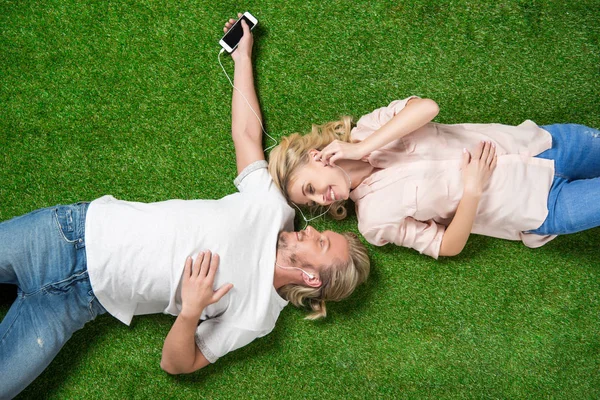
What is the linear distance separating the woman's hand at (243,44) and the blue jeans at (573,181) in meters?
1.82

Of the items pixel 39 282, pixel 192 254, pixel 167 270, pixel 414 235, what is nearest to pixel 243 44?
pixel 192 254

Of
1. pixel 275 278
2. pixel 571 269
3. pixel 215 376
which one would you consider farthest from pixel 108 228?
pixel 571 269

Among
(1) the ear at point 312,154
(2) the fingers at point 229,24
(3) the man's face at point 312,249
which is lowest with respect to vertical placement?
(3) the man's face at point 312,249

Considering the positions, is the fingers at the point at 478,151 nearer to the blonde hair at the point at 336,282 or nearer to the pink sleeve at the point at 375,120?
the pink sleeve at the point at 375,120

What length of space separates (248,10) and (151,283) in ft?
5.81

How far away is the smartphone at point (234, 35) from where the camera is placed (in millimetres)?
2791

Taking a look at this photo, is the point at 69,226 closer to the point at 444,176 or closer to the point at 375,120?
the point at 375,120

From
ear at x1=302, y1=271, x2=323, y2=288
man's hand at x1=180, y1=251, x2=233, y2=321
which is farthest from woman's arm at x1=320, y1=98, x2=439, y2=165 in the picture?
man's hand at x1=180, y1=251, x2=233, y2=321

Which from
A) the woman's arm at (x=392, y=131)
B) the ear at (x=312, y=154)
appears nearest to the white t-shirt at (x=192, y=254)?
the ear at (x=312, y=154)

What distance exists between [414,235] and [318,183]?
0.63 m

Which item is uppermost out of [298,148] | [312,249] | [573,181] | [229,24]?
[229,24]

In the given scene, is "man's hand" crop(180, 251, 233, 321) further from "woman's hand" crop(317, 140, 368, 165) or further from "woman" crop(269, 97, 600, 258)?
"woman's hand" crop(317, 140, 368, 165)

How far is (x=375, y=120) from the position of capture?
2.57m

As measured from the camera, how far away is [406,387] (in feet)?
9.13
